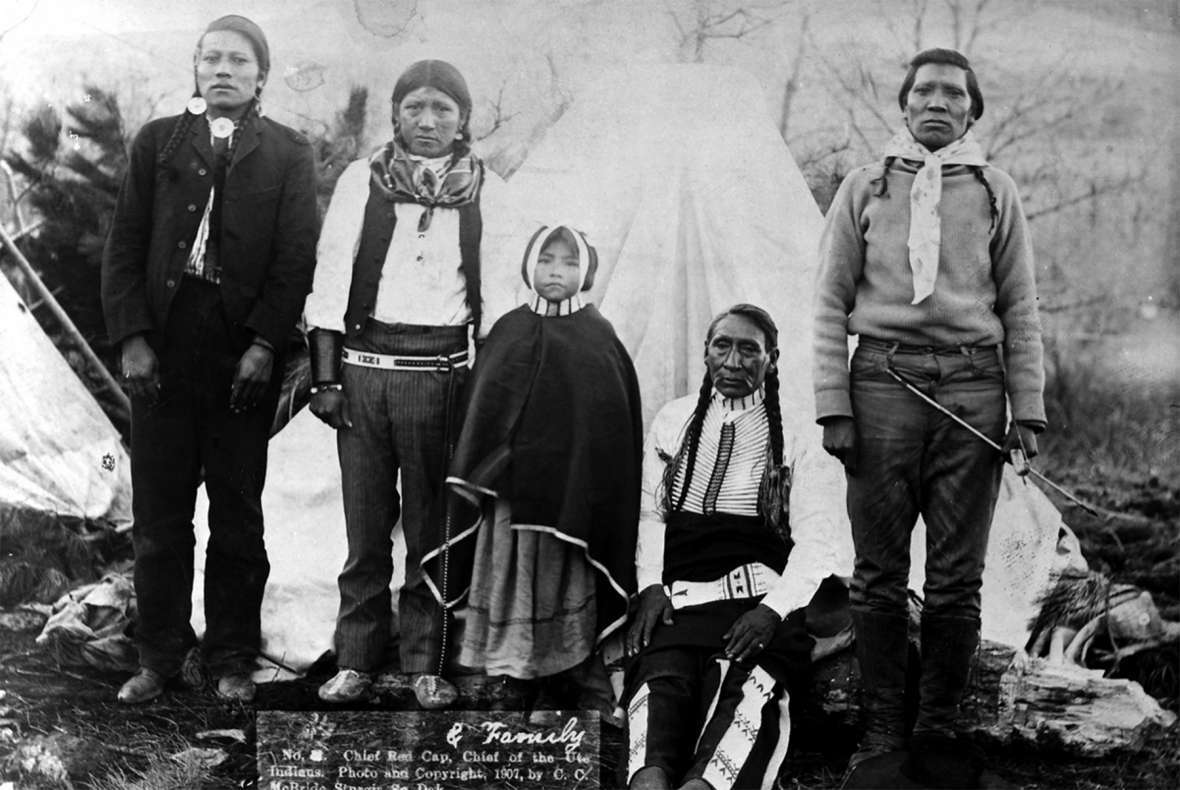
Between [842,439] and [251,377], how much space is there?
2.10 m

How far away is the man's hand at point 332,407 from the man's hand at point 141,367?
0.59m

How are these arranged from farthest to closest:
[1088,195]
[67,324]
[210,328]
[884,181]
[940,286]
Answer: [67,324], [1088,195], [210,328], [884,181], [940,286]

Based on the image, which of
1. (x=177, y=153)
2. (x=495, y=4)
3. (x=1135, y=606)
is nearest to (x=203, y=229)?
(x=177, y=153)

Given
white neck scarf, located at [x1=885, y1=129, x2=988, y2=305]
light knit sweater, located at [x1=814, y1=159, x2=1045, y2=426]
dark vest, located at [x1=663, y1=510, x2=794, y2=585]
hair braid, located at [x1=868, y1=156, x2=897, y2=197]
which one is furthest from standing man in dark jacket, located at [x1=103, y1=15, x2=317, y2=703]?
white neck scarf, located at [x1=885, y1=129, x2=988, y2=305]

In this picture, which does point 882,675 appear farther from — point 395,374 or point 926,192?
point 395,374

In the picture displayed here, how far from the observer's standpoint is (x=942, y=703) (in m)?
4.44

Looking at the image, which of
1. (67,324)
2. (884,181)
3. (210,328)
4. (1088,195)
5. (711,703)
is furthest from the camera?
(67,324)

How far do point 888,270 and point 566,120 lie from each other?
130 centimetres

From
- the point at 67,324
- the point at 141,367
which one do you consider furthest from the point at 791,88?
the point at 67,324

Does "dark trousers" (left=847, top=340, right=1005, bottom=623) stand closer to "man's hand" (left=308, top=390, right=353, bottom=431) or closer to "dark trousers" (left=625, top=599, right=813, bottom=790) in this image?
"dark trousers" (left=625, top=599, right=813, bottom=790)

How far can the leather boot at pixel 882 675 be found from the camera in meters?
4.38

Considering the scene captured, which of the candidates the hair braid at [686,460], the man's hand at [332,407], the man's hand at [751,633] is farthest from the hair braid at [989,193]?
the man's hand at [332,407]

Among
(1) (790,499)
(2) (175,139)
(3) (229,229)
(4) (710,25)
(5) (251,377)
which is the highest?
(4) (710,25)

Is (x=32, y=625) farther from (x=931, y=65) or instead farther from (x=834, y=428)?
(x=931, y=65)
